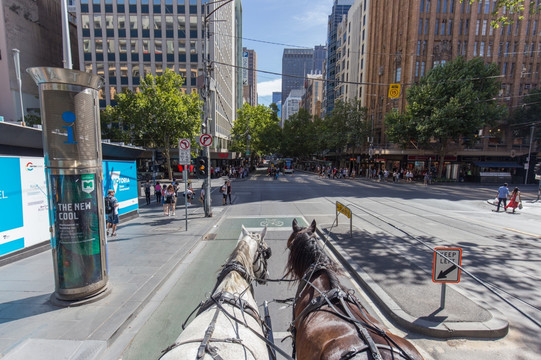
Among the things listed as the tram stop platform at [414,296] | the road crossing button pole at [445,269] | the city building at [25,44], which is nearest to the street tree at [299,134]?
the city building at [25,44]

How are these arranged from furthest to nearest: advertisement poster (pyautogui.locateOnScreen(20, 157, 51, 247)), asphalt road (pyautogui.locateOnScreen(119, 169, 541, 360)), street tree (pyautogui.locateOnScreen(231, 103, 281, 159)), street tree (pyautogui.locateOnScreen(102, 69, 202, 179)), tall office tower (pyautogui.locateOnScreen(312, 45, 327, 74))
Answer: tall office tower (pyautogui.locateOnScreen(312, 45, 327, 74))
street tree (pyautogui.locateOnScreen(231, 103, 281, 159))
street tree (pyautogui.locateOnScreen(102, 69, 202, 179))
advertisement poster (pyautogui.locateOnScreen(20, 157, 51, 247))
asphalt road (pyautogui.locateOnScreen(119, 169, 541, 360))

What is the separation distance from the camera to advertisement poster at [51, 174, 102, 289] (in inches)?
174

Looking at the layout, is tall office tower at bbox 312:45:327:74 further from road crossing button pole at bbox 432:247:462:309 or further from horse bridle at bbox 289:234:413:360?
horse bridle at bbox 289:234:413:360

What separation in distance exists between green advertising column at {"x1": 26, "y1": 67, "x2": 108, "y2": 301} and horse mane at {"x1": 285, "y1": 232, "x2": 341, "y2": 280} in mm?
3824

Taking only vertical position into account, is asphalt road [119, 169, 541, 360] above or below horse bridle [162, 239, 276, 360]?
below

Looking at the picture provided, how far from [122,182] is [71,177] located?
7.04 metres

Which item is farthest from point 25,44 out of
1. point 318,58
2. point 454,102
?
point 318,58

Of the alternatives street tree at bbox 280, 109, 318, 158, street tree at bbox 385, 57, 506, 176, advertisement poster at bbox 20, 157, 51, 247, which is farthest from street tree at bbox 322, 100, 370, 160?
advertisement poster at bbox 20, 157, 51, 247

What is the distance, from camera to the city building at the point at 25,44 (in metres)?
27.4

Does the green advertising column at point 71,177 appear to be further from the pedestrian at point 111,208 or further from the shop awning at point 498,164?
the shop awning at point 498,164

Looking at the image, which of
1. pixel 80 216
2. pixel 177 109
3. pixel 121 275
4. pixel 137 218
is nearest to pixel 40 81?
pixel 80 216

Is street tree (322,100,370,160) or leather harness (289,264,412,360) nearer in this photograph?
leather harness (289,264,412,360)

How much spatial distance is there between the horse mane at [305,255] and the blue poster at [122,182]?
8.86 m

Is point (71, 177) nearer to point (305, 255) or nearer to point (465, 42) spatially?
point (305, 255)
